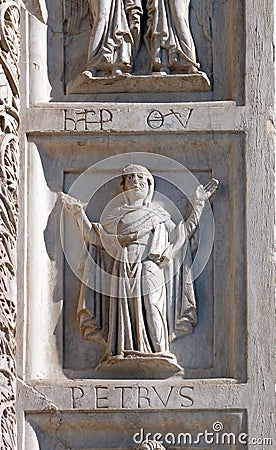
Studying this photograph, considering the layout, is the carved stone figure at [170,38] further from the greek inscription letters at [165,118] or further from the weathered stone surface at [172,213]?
the greek inscription letters at [165,118]

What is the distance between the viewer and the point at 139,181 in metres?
10.4

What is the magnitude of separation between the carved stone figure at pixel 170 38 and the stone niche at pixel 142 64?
0.06 metres

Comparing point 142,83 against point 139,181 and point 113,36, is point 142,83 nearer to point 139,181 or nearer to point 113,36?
point 113,36

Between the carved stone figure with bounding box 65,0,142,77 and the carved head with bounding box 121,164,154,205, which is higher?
the carved stone figure with bounding box 65,0,142,77

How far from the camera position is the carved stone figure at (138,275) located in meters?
10.2

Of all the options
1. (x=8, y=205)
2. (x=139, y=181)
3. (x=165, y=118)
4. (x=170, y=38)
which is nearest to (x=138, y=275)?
(x=139, y=181)

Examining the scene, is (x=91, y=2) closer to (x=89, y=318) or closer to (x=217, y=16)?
(x=217, y=16)

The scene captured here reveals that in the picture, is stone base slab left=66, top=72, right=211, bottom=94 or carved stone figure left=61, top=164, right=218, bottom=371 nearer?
carved stone figure left=61, top=164, right=218, bottom=371

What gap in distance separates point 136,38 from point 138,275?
48.7 inches

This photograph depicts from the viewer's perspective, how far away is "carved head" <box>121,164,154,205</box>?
10.4m

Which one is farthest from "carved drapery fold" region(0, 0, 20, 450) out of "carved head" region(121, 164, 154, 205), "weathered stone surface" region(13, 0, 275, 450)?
"carved head" region(121, 164, 154, 205)

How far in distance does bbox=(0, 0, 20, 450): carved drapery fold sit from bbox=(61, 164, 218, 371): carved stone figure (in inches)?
13.8

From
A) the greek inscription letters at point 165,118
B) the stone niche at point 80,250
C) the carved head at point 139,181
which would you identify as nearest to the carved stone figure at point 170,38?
the greek inscription letters at point 165,118

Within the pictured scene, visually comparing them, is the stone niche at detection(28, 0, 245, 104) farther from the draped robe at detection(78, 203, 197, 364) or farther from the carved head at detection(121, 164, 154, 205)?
the draped robe at detection(78, 203, 197, 364)
